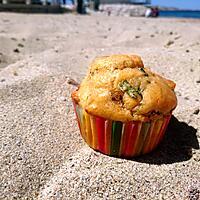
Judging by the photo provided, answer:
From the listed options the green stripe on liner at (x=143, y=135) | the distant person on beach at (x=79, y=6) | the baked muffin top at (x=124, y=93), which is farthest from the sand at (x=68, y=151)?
the distant person on beach at (x=79, y=6)

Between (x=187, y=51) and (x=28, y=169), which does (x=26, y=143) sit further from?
(x=187, y=51)

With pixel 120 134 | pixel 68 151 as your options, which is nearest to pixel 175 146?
pixel 120 134

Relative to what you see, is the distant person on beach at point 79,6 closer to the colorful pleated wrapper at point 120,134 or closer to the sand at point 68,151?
the sand at point 68,151

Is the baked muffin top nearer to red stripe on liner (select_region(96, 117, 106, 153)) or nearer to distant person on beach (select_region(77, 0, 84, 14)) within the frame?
red stripe on liner (select_region(96, 117, 106, 153))

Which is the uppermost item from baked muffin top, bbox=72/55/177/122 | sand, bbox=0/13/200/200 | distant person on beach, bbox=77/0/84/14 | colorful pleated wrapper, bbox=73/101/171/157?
baked muffin top, bbox=72/55/177/122

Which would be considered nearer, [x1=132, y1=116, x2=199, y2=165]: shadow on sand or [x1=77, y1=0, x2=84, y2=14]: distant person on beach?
[x1=132, y1=116, x2=199, y2=165]: shadow on sand

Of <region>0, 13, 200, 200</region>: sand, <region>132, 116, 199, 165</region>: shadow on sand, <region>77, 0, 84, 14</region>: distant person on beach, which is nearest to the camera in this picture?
<region>0, 13, 200, 200</region>: sand

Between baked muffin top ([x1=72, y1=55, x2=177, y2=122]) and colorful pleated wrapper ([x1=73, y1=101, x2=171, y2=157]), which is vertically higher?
baked muffin top ([x1=72, y1=55, x2=177, y2=122])

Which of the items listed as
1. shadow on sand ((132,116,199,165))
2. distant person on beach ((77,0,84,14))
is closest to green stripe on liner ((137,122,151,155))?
shadow on sand ((132,116,199,165))

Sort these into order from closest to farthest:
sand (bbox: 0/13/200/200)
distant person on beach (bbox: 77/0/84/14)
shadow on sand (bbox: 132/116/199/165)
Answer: sand (bbox: 0/13/200/200) < shadow on sand (bbox: 132/116/199/165) < distant person on beach (bbox: 77/0/84/14)
